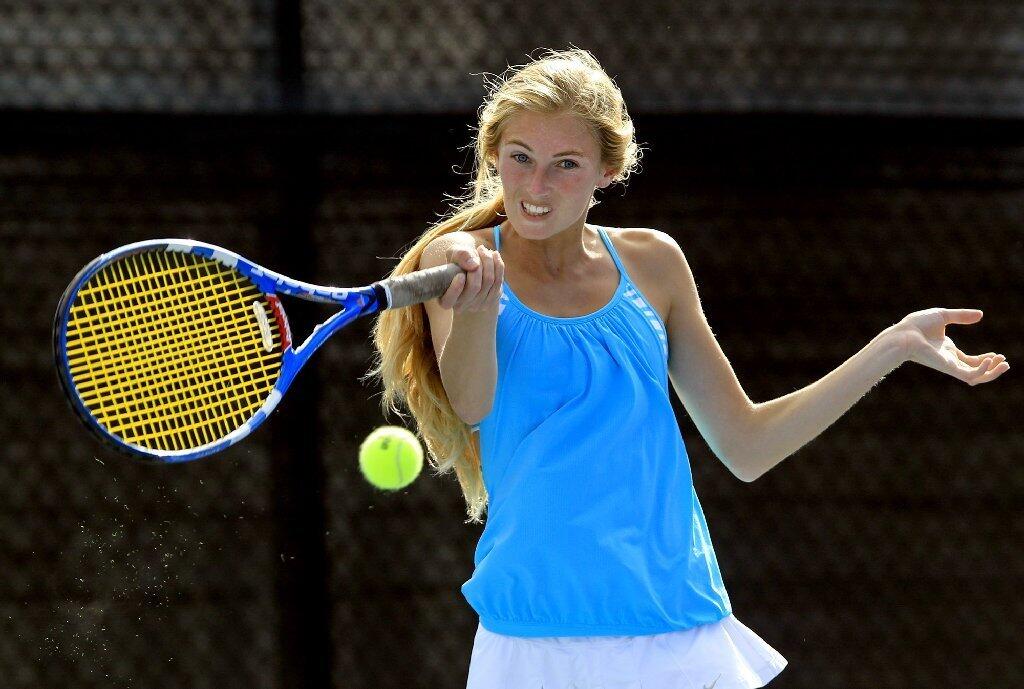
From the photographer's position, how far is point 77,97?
266 cm

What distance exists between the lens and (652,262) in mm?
1960

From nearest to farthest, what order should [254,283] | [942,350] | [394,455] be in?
[254,283]
[942,350]
[394,455]

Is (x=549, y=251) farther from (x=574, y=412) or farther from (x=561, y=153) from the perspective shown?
(x=574, y=412)

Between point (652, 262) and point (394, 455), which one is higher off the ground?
point (652, 262)

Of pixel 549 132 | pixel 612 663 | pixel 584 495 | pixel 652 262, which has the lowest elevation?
pixel 612 663

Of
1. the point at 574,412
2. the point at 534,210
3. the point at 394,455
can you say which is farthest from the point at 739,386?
the point at 394,455

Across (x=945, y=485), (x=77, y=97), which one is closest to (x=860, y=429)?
(x=945, y=485)

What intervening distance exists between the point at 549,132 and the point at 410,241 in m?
1.01

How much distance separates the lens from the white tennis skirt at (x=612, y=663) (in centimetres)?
175

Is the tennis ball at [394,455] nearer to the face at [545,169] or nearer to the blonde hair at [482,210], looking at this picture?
the blonde hair at [482,210]

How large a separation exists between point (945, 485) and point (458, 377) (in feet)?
5.01

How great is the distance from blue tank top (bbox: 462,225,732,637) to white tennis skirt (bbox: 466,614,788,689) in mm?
22

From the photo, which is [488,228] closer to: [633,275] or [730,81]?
[633,275]

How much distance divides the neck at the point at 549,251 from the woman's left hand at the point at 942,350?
0.45m
